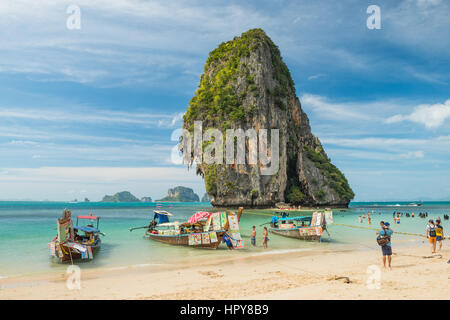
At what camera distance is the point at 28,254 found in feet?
62.8

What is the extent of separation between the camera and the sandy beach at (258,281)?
28.1 ft

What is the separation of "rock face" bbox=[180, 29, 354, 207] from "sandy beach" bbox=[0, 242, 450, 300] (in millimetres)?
54291

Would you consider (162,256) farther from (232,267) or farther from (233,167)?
(233,167)

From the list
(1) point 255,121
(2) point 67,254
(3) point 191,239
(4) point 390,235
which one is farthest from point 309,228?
(1) point 255,121

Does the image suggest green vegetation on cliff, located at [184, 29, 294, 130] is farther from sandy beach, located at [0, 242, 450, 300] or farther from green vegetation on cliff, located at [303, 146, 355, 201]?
sandy beach, located at [0, 242, 450, 300]

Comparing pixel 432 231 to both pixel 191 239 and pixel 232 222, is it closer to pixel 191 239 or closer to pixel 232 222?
pixel 232 222

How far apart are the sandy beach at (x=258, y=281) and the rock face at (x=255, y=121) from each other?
54291 millimetres

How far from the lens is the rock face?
7088 centimetres

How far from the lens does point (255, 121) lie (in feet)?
240

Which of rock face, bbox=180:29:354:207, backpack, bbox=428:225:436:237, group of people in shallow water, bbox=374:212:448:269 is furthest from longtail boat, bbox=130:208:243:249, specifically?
rock face, bbox=180:29:354:207

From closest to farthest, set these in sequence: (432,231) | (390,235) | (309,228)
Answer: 1. (390,235)
2. (432,231)
3. (309,228)

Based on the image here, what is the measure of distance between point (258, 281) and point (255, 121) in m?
64.0

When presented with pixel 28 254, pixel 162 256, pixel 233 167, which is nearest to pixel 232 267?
pixel 162 256
